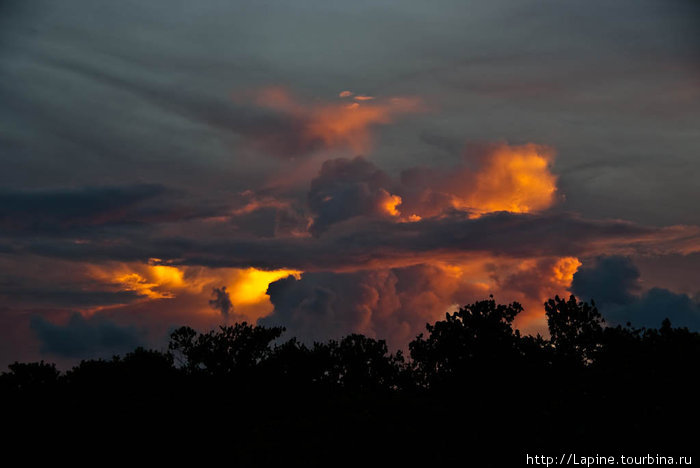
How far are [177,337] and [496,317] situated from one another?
3880cm

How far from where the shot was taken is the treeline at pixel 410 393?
28.4 meters

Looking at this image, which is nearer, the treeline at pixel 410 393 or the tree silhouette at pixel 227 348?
the treeline at pixel 410 393

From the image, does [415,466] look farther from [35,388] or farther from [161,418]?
[35,388]

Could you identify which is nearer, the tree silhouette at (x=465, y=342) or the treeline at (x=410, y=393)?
the treeline at (x=410, y=393)

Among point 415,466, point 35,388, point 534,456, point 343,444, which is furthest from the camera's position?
point 35,388

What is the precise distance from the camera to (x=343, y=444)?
128 ft

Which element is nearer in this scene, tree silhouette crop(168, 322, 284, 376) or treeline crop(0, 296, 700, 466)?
treeline crop(0, 296, 700, 466)

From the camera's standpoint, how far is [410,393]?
5912 cm

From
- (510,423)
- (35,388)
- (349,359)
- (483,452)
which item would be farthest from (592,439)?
(349,359)

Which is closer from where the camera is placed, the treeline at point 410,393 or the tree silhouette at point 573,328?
the treeline at point 410,393

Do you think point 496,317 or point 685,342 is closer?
point 685,342

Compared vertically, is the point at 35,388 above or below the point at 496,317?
below

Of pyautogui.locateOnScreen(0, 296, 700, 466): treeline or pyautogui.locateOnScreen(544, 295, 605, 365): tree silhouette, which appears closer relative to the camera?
pyautogui.locateOnScreen(0, 296, 700, 466): treeline

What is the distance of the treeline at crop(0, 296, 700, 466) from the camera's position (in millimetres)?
28422
